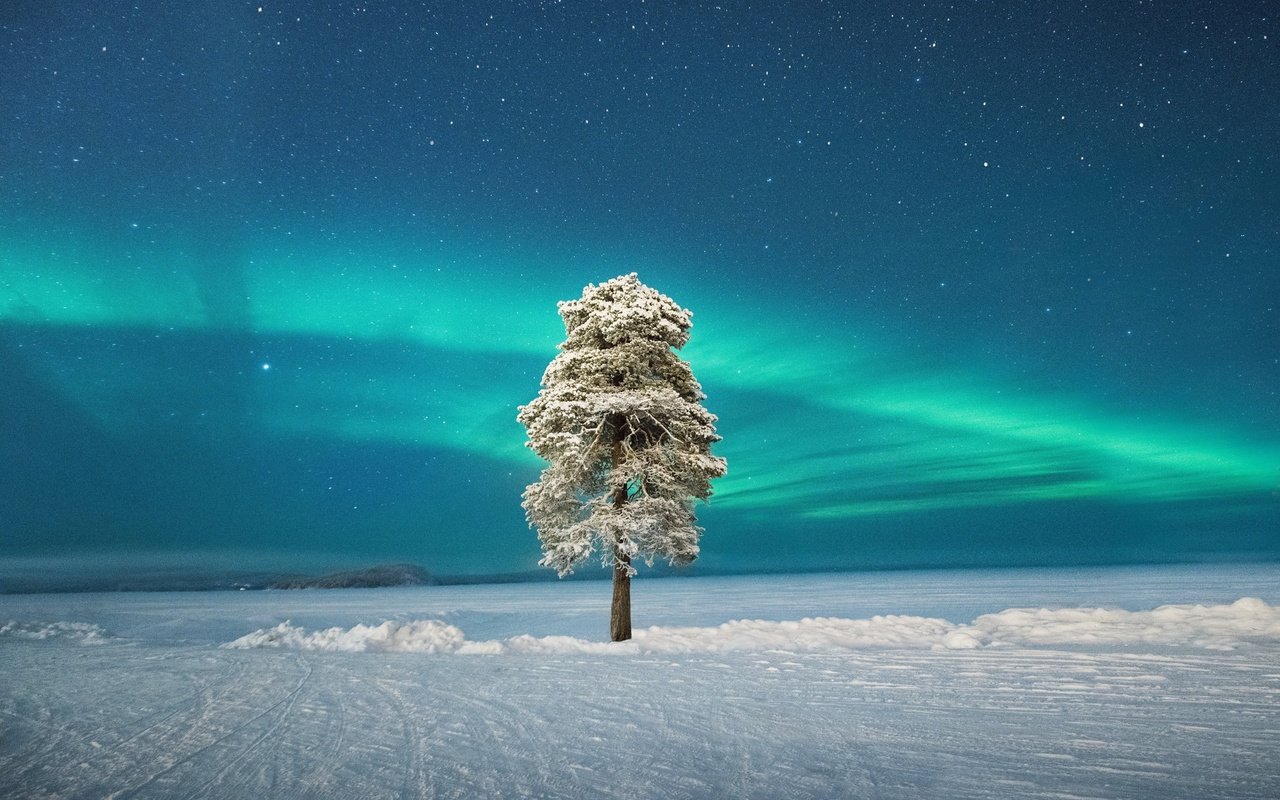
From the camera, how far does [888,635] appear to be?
1692 centimetres

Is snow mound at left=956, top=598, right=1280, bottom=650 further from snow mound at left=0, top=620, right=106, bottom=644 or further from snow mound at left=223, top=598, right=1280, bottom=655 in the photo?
snow mound at left=0, top=620, right=106, bottom=644

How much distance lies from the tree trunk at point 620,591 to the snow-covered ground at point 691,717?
105cm

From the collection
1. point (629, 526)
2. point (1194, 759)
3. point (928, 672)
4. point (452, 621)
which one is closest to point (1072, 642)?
point (928, 672)

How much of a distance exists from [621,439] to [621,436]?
98 millimetres

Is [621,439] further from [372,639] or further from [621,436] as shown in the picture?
[372,639]

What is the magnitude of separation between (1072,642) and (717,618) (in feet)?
53.4

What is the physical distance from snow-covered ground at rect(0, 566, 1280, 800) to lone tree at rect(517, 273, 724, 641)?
274 cm

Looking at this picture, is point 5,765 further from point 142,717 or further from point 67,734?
point 142,717

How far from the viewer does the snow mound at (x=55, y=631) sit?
76.0 feet

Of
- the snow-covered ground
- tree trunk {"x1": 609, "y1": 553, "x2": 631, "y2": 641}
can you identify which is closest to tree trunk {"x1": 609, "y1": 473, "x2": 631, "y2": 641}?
tree trunk {"x1": 609, "y1": 553, "x2": 631, "y2": 641}

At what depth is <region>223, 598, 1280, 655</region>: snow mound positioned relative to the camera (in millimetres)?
14930

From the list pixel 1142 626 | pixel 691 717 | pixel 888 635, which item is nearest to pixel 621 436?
pixel 888 635

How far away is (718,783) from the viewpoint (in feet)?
20.2

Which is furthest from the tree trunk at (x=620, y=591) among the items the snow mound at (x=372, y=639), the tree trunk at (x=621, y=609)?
the snow mound at (x=372, y=639)
